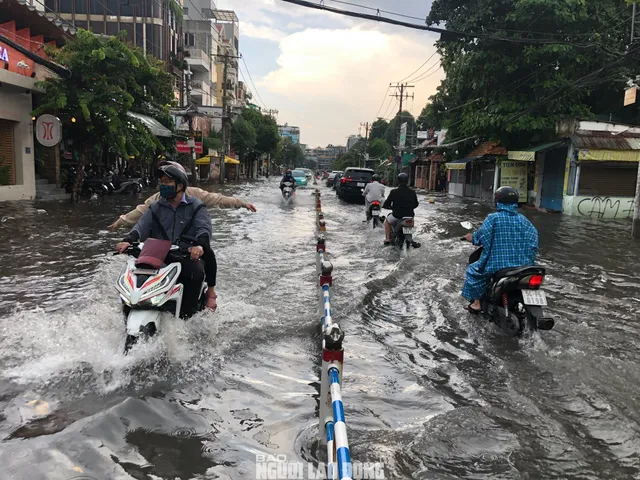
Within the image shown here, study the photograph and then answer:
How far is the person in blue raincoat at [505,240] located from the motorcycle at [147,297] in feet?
10.8

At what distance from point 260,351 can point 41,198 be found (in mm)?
17848

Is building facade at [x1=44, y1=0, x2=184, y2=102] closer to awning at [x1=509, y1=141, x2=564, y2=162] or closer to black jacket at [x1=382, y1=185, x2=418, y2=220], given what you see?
awning at [x1=509, y1=141, x2=564, y2=162]

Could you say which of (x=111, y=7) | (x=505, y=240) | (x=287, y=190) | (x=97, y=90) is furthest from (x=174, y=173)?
(x=111, y=7)

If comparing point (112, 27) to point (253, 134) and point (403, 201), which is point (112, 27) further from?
point (403, 201)

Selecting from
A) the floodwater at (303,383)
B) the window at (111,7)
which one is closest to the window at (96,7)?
Result: the window at (111,7)

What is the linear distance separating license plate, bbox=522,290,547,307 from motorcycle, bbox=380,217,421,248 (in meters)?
5.38

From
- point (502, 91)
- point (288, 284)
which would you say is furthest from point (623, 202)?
point (288, 284)

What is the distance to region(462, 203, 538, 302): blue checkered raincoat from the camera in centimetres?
533

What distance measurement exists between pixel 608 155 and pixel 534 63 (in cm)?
475

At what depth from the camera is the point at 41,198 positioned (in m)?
19.0

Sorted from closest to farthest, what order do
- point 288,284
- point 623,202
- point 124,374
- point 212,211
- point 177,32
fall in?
point 124,374
point 288,284
point 212,211
point 623,202
point 177,32

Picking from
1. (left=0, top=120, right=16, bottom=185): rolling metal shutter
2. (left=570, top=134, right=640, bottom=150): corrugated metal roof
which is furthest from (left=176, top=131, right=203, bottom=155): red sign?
(left=570, top=134, right=640, bottom=150): corrugated metal roof

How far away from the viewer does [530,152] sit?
67.5 ft

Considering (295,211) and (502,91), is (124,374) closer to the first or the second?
(295,211)
